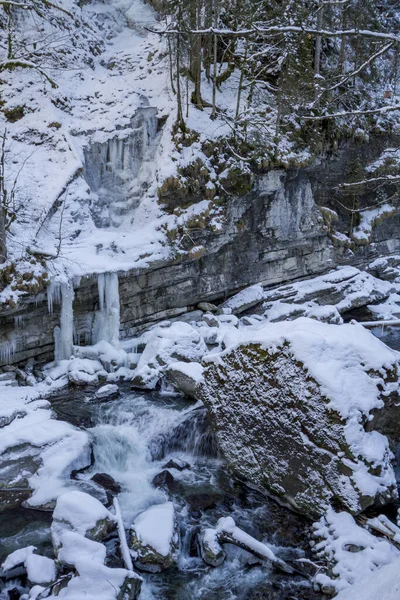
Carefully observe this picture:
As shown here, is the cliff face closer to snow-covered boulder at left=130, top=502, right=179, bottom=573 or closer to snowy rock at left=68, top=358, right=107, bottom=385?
snowy rock at left=68, top=358, right=107, bottom=385

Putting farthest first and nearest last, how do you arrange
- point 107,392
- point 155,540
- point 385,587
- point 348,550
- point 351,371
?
point 107,392 → point 351,371 → point 155,540 → point 348,550 → point 385,587

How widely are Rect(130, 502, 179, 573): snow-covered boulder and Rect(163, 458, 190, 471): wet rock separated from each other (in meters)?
1.49

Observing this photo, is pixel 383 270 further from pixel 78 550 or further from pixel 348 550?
pixel 78 550

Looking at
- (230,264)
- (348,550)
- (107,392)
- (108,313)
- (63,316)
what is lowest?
(107,392)

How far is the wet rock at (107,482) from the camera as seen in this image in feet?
22.2

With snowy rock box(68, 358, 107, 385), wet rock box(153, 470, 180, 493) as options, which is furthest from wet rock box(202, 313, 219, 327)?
wet rock box(153, 470, 180, 493)

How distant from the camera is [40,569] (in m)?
5.05

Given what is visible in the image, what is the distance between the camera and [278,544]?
5.78 meters

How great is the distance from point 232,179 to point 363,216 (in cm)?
709

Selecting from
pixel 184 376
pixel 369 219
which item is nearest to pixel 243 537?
pixel 184 376

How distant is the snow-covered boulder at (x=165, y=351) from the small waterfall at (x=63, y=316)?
1.81 m

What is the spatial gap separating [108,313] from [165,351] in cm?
198

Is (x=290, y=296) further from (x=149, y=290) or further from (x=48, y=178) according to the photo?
(x=48, y=178)

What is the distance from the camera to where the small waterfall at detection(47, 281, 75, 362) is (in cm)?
1022
